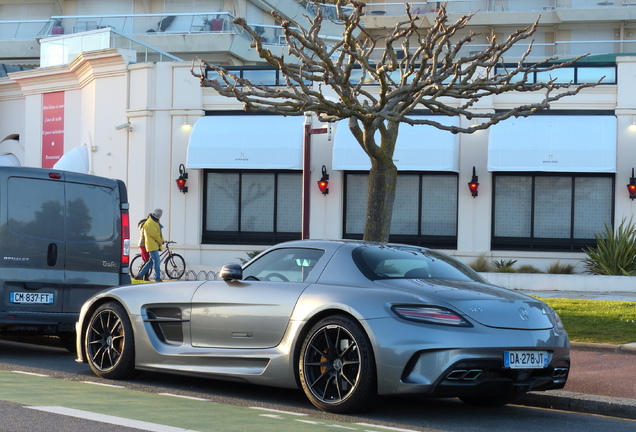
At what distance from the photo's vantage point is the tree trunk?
1533cm

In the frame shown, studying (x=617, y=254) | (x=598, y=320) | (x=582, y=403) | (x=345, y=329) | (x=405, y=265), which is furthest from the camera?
(x=617, y=254)

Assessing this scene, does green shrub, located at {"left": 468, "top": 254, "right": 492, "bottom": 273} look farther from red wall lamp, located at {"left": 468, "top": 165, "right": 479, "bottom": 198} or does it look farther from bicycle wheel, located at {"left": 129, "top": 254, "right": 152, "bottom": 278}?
bicycle wheel, located at {"left": 129, "top": 254, "right": 152, "bottom": 278}

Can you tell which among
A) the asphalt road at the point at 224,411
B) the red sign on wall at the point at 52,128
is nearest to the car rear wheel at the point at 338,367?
the asphalt road at the point at 224,411

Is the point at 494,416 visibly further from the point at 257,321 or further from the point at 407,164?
the point at 407,164

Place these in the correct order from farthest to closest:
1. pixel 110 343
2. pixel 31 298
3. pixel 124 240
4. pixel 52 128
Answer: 1. pixel 52 128
2. pixel 124 240
3. pixel 31 298
4. pixel 110 343

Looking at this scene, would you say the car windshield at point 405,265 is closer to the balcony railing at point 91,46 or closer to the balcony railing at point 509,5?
the balcony railing at point 91,46

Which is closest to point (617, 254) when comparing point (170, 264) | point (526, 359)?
point (170, 264)

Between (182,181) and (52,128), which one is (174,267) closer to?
(182,181)

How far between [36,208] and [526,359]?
20.1 feet

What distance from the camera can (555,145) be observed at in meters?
24.3

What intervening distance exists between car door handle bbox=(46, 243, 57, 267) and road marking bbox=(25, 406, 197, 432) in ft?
12.4

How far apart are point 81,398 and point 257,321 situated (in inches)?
61.6

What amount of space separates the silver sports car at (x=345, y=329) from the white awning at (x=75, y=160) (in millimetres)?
20135

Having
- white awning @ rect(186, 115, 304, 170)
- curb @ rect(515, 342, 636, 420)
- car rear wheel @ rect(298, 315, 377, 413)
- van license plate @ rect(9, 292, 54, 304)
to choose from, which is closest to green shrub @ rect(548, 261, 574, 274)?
white awning @ rect(186, 115, 304, 170)
